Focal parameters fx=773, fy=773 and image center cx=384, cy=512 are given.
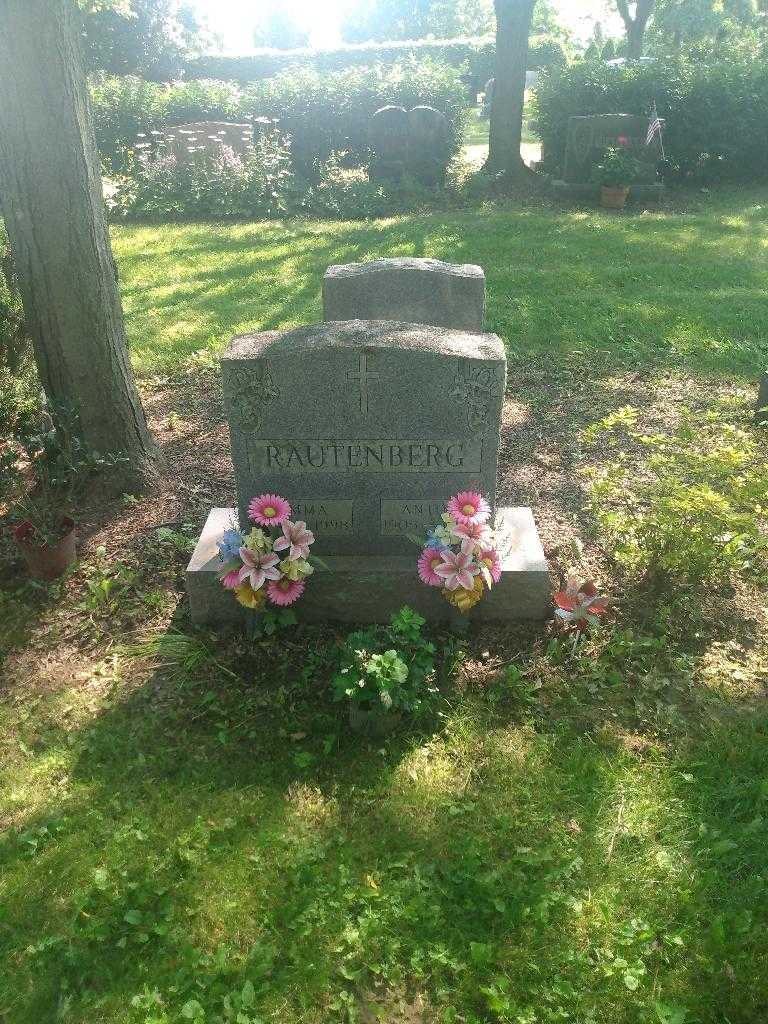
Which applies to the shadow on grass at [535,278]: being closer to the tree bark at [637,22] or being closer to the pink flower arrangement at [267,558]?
the pink flower arrangement at [267,558]

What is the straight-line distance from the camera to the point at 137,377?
671 cm

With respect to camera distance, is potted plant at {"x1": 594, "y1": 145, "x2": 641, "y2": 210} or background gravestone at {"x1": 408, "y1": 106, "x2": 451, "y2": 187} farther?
background gravestone at {"x1": 408, "y1": 106, "x2": 451, "y2": 187}

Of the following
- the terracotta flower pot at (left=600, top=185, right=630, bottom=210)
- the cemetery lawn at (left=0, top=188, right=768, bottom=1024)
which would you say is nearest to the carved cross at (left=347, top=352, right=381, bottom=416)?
the cemetery lawn at (left=0, top=188, right=768, bottom=1024)

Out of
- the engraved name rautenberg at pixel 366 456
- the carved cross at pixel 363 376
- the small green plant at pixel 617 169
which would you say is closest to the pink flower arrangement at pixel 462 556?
the engraved name rautenberg at pixel 366 456

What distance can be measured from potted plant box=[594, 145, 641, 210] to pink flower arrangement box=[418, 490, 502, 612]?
10.5 metres

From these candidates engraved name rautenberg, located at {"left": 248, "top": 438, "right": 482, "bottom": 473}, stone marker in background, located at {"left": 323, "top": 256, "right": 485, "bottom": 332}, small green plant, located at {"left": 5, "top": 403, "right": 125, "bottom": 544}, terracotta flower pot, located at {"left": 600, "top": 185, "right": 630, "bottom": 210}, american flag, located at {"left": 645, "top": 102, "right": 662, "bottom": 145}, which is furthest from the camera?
american flag, located at {"left": 645, "top": 102, "right": 662, "bottom": 145}

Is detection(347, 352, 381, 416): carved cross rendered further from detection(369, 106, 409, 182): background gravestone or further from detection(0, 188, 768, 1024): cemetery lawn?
detection(369, 106, 409, 182): background gravestone

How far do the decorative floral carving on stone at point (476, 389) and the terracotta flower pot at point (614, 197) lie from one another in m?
10.2

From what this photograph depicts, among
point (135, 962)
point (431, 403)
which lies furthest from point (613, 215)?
point (135, 962)

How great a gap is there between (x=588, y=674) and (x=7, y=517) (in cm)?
349

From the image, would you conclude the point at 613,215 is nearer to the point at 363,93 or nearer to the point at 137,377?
the point at 363,93

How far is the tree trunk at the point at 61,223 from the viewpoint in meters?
3.85

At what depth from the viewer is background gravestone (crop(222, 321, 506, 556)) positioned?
141 inches

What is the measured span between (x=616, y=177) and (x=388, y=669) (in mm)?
11540
